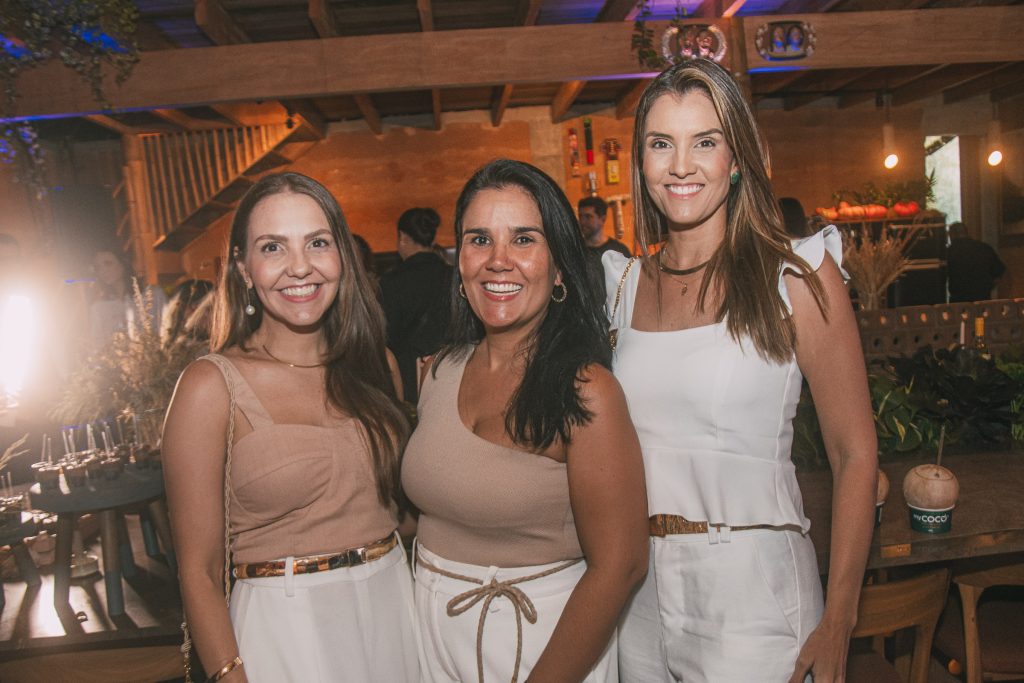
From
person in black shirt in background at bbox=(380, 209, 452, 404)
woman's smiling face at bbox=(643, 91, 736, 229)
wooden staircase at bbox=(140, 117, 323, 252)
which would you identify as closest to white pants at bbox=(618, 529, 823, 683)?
woman's smiling face at bbox=(643, 91, 736, 229)

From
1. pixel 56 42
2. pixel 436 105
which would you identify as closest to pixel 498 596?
pixel 56 42

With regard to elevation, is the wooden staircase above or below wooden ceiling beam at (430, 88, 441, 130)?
below

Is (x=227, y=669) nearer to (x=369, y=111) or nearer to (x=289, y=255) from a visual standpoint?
(x=289, y=255)

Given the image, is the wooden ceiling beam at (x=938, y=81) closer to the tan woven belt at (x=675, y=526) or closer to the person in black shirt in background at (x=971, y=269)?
the person in black shirt in background at (x=971, y=269)

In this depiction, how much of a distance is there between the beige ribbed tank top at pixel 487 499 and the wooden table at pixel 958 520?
2.74 ft

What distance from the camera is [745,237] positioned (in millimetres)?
1533

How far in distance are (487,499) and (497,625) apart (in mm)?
259

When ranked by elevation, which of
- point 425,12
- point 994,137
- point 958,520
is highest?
point 425,12

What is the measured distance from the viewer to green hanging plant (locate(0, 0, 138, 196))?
15.1 feet

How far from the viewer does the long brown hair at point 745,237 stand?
141 centimetres

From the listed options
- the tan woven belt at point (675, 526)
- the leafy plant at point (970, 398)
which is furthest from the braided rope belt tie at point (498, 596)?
the leafy plant at point (970, 398)

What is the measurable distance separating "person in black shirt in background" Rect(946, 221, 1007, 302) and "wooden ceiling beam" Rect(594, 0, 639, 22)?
4229 mm

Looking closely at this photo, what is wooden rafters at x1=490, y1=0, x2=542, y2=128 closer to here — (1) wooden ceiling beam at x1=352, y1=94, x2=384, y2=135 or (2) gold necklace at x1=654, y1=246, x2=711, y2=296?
(1) wooden ceiling beam at x1=352, y1=94, x2=384, y2=135

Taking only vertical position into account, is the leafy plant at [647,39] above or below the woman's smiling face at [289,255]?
above
